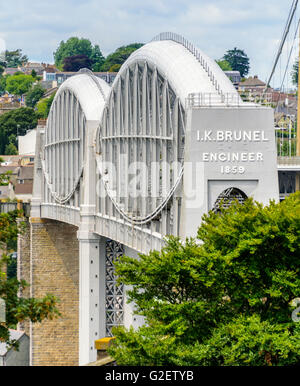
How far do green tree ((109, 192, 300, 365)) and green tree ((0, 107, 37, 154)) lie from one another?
5176 inches

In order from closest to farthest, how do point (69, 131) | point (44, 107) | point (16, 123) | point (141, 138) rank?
point (141, 138) → point (69, 131) → point (16, 123) → point (44, 107)

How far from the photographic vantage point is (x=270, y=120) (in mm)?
36031

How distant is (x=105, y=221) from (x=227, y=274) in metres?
31.0

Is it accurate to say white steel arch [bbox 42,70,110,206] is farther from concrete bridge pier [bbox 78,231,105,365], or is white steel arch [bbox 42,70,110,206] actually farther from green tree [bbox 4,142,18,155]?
green tree [bbox 4,142,18,155]

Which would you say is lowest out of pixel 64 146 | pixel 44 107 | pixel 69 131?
pixel 64 146

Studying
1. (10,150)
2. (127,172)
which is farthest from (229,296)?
(10,150)

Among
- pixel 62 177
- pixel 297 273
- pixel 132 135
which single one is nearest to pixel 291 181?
pixel 62 177

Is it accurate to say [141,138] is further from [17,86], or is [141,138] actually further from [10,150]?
[17,86]

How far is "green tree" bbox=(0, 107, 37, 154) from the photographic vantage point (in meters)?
159

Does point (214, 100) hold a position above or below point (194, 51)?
below

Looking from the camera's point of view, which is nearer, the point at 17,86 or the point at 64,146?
the point at 64,146

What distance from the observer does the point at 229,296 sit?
27172 millimetres

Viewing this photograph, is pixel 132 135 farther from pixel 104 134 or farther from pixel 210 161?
pixel 210 161

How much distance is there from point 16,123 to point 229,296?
135 m
